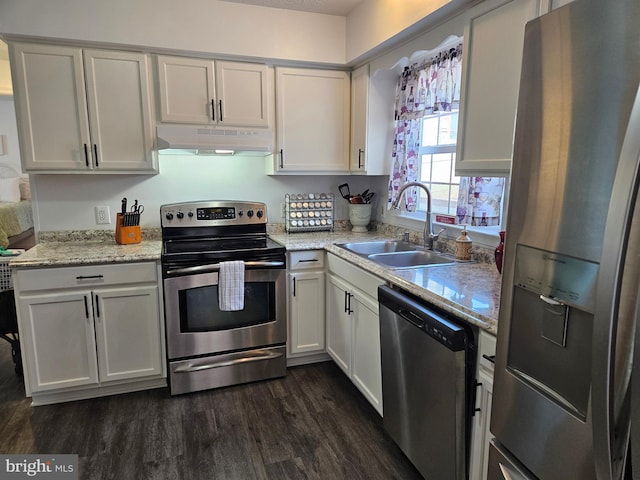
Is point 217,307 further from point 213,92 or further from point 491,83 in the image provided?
point 491,83

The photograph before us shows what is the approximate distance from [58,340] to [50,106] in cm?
139

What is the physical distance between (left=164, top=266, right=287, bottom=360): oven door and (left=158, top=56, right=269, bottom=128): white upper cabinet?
106 cm

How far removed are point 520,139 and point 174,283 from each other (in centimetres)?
200

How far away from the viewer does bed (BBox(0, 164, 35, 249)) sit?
5.36 metres

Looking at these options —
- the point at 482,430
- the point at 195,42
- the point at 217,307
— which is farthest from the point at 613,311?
the point at 195,42

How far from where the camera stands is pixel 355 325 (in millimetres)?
2375

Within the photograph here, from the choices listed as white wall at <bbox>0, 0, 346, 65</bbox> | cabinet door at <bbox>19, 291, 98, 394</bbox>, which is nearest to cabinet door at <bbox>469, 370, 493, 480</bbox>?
cabinet door at <bbox>19, 291, 98, 394</bbox>

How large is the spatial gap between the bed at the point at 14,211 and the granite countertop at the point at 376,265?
3484mm

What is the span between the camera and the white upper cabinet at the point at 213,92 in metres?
2.62

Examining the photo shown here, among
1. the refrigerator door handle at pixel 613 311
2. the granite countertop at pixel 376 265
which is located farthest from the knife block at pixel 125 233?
the refrigerator door handle at pixel 613 311

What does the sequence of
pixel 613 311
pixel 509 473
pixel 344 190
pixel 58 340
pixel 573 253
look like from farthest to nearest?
1. pixel 344 190
2. pixel 58 340
3. pixel 509 473
4. pixel 573 253
5. pixel 613 311

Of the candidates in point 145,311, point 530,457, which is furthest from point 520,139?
point 145,311

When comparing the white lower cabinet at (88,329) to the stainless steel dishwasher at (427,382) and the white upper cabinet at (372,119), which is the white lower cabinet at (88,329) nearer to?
the stainless steel dishwasher at (427,382)

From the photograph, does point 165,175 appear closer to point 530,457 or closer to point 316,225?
point 316,225
